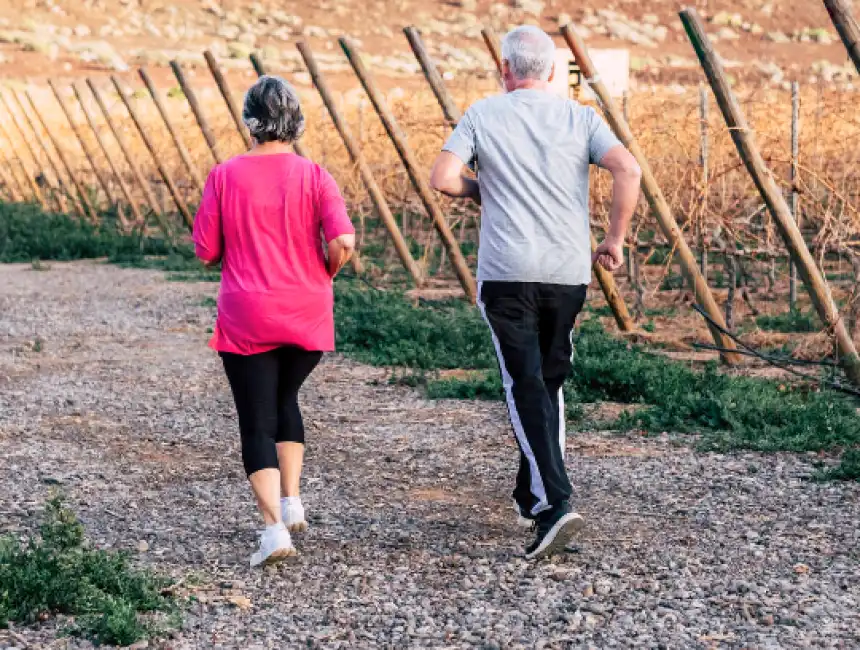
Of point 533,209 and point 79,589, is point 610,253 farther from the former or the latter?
point 79,589

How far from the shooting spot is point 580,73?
10133 mm

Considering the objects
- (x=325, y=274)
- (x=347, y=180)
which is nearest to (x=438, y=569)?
(x=325, y=274)

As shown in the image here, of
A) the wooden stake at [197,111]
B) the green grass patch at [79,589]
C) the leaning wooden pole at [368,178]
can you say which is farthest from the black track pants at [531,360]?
the wooden stake at [197,111]

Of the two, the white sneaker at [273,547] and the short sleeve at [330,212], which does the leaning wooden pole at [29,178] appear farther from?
the white sneaker at [273,547]

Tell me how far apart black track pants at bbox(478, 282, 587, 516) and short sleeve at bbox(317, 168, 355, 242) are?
0.54 m

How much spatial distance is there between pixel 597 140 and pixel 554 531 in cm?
134

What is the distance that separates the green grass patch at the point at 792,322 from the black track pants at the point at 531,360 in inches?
248

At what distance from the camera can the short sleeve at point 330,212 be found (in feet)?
17.3

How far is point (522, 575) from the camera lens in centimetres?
516

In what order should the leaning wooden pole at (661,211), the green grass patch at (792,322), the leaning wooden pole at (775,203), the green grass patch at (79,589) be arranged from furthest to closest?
the green grass patch at (792,322), the leaning wooden pole at (661,211), the leaning wooden pole at (775,203), the green grass patch at (79,589)

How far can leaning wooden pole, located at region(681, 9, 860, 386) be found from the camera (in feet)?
27.0

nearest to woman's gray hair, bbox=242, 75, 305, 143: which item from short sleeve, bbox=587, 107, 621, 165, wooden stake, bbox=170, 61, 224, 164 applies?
short sleeve, bbox=587, 107, 621, 165

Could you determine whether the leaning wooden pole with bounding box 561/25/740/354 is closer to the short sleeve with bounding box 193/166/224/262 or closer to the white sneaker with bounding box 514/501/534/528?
the white sneaker with bounding box 514/501/534/528

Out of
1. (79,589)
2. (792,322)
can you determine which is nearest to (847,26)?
(79,589)
